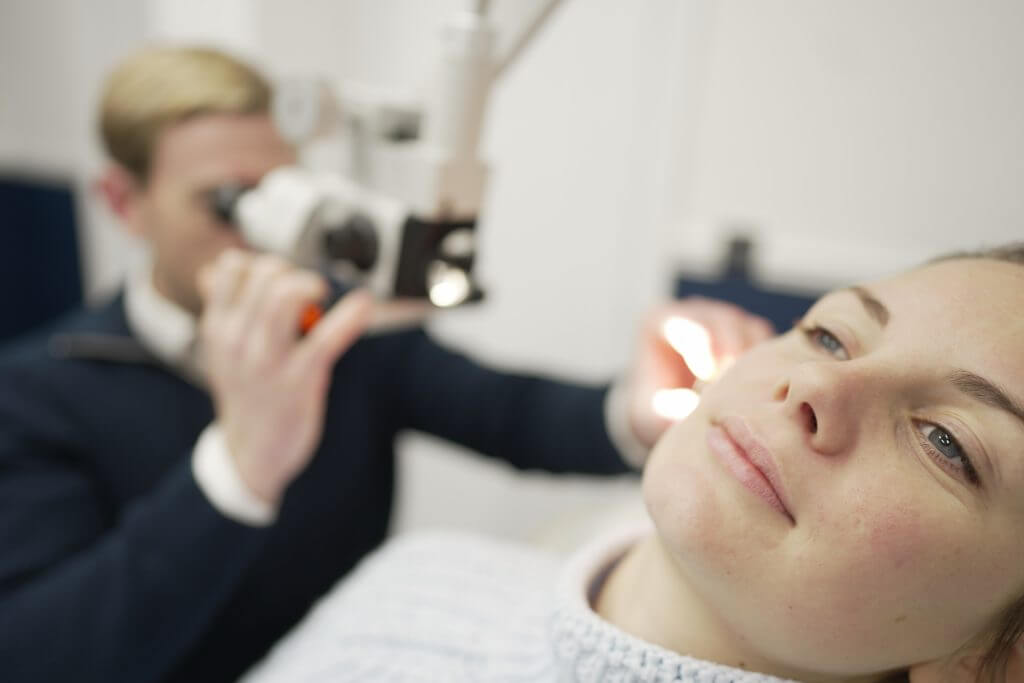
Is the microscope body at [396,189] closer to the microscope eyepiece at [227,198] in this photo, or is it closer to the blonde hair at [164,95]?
the microscope eyepiece at [227,198]

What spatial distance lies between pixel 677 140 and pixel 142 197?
2.70 ft

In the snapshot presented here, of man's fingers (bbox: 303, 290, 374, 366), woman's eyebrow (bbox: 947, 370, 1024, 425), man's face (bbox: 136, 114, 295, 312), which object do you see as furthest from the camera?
man's face (bbox: 136, 114, 295, 312)

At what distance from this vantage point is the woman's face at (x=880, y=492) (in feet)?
1.44

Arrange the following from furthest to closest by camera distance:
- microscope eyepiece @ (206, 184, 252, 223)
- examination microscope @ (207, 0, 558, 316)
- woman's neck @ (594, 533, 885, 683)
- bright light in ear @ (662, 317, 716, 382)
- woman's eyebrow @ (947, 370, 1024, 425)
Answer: microscope eyepiece @ (206, 184, 252, 223) < bright light in ear @ (662, 317, 716, 382) < examination microscope @ (207, 0, 558, 316) < woman's neck @ (594, 533, 885, 683) < woman's eyebrow @ (947, 370, 1024, 425)

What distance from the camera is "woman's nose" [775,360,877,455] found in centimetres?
46

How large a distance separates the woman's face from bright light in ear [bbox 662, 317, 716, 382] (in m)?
0.23

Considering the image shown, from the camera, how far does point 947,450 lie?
45cm

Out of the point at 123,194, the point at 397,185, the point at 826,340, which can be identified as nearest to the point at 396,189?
the point at 397,185

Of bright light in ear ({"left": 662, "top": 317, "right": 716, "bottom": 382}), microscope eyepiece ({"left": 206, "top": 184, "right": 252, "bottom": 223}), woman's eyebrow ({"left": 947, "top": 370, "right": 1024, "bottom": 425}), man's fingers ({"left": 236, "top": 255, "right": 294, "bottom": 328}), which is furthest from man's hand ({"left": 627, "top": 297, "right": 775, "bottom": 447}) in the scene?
microscope eyepiece ({"left": 206, "top": 184, "right": 252, "bottom": 223})

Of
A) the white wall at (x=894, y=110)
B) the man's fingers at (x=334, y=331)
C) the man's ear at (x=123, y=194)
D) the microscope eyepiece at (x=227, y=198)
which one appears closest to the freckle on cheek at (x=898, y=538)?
the white wall at (x=894, y=110)

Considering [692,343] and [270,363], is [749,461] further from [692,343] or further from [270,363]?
[270,363]

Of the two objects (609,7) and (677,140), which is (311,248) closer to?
(609,7)

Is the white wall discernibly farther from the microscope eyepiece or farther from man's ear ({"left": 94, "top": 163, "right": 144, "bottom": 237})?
man's ear ({"left": 94, "top": 163, "right": 144, "bottom": 237})

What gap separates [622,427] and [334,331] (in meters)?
0.39
